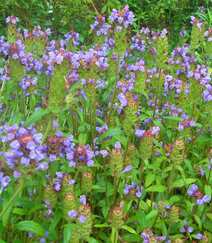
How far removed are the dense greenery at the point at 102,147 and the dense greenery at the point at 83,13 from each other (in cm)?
194

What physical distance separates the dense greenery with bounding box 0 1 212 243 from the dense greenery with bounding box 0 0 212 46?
1936 mm

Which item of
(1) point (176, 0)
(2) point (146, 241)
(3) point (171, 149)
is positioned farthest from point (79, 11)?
(2) point (146, 241)

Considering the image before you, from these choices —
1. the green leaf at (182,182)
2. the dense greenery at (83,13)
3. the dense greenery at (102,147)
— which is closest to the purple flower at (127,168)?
the dense greenery at (102,147)

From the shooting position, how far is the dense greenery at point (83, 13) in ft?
19.1

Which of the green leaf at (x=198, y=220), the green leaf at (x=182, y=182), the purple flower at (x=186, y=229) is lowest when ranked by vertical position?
the purple flower at (x=186, y=229)

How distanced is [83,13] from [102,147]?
320 centimetres

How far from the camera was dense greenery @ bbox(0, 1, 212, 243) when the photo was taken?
2.32m

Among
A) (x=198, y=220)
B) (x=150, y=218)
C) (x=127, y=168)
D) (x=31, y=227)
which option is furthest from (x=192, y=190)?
(x=31, y=227)

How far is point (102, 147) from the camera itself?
9.95 feet

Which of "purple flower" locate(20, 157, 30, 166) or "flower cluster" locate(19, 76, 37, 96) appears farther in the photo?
"flower cluster" locate(19, 76, 37, 96)

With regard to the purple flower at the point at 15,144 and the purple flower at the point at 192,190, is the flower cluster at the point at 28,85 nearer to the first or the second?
the purple flower at the point at 192,190

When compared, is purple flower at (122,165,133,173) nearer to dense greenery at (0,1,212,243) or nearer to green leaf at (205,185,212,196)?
dense greenery at (0,1,212,243)

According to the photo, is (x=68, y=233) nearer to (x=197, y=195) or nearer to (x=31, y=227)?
(x=31, y=227)

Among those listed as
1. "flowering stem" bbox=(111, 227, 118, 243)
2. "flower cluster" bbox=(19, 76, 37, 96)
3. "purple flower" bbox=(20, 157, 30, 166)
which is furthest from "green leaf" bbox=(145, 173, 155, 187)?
"purple flower" bbox=(20, 157, 30, 166)
